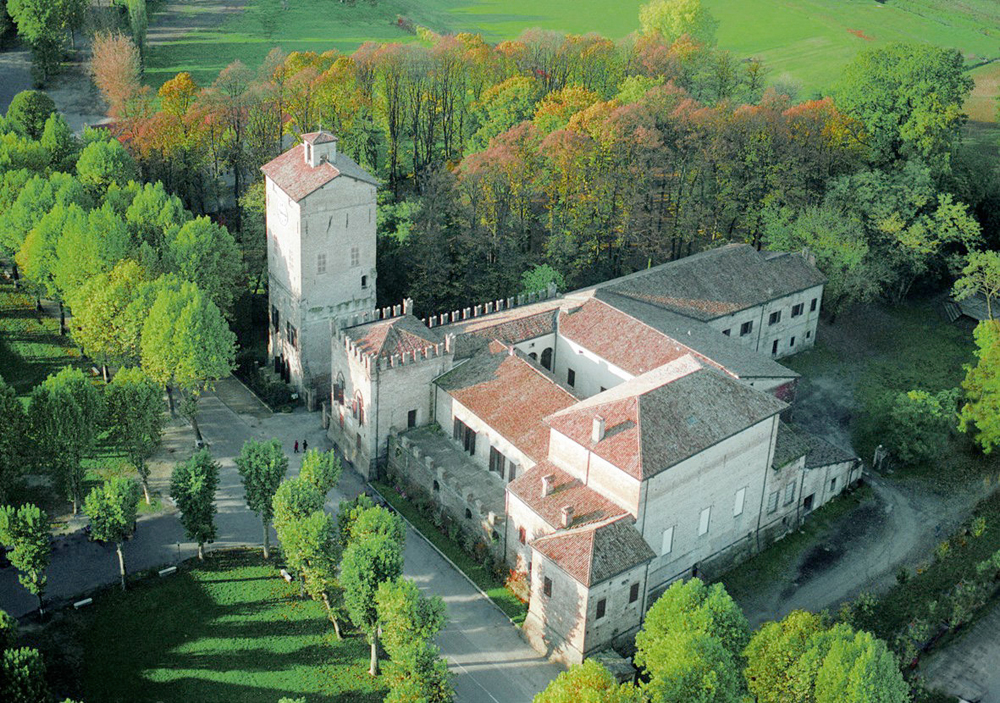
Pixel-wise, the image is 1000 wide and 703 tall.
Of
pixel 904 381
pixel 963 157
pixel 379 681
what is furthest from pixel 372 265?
pixel 963 157

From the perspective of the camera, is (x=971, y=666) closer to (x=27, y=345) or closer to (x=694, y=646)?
(x=694, y=646)

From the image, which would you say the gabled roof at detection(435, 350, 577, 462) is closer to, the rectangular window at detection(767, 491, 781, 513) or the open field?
the rectangular window at detection(767, 491, 781, 513)

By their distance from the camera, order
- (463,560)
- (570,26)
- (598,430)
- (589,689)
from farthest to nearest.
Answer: (570,26) → (463,560) → (598,430) → (589,689)

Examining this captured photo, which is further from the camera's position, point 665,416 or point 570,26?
point 570,26

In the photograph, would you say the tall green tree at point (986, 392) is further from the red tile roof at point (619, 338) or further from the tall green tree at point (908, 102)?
the tall green tree at point (908, 102)

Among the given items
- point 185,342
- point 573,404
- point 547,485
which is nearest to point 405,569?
point 547,485

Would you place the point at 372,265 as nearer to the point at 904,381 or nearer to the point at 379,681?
the point at 379,681

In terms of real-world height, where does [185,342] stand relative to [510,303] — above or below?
below
